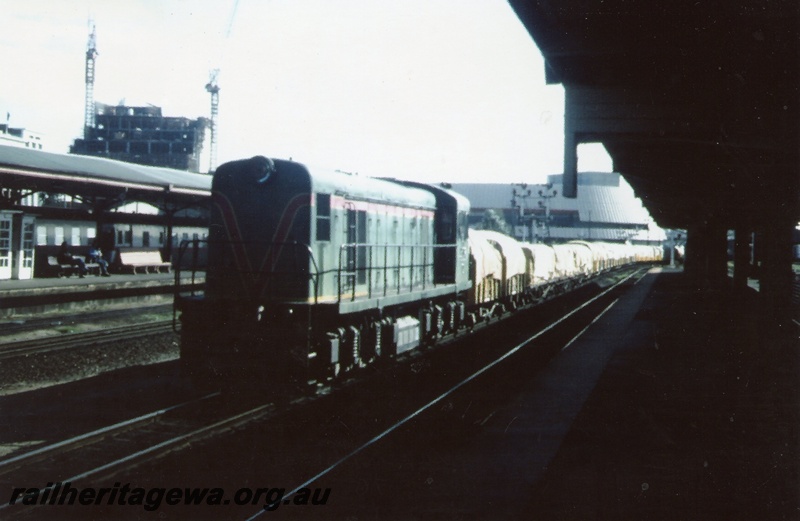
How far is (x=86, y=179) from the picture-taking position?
89.8 feet

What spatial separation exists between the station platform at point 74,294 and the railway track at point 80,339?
5.34 feet

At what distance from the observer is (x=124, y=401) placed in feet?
40.7

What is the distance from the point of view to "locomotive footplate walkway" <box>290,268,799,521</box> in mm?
7434

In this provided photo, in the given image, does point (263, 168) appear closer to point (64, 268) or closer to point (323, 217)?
point (323, 217)

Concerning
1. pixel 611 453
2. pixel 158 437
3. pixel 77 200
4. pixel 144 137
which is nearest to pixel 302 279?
pixel 158 437

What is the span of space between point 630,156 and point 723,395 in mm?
3978

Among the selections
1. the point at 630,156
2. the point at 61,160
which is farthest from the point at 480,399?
the point at 61,160

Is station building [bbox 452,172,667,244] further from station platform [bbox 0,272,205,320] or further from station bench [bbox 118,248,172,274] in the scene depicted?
station platform [bbox 0,272,205,320]

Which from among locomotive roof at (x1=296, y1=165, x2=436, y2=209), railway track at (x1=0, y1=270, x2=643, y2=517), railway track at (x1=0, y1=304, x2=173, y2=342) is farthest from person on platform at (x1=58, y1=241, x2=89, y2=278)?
railway track at (x1=0, y1=270, x2=643, y2=517)

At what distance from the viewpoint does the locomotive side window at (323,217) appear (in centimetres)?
1281

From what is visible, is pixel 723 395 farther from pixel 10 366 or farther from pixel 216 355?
pixel 10 366

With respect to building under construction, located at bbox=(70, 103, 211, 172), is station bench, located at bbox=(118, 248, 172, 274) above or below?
below

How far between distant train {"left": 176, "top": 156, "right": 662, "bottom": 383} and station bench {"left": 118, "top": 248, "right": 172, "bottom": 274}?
73.5ft

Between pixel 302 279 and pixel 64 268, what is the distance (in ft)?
74.3
